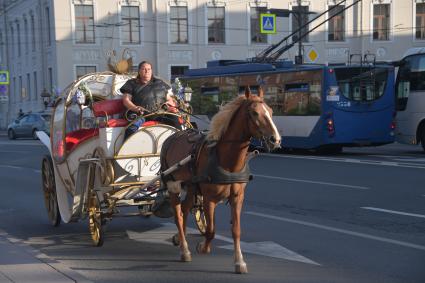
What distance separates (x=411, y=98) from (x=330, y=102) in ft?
9.99

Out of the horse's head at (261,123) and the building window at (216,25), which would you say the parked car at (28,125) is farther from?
the horse's head at (261,123)

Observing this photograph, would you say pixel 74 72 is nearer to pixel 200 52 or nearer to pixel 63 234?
pixel 200 52

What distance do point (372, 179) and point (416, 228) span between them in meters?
5.21

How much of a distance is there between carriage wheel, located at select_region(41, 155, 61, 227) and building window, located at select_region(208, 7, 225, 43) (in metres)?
36.2

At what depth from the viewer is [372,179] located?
1369cm

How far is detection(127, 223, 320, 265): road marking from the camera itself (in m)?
7.12

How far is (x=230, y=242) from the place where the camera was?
25.9 feet

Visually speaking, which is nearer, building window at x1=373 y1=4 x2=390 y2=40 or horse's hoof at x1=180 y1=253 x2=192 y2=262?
horse's hoof at x1=180 y1=253 x2=192 y2=262

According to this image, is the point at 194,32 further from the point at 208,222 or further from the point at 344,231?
the point at 208,222

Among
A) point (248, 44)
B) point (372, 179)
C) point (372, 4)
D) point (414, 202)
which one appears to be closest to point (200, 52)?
point (248, 44)

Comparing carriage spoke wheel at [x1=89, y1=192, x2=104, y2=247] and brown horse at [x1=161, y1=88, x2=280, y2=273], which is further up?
brown horse at [x1=161, y1=88, x2=280, y2=273]

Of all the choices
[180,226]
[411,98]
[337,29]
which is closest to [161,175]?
[180,226]

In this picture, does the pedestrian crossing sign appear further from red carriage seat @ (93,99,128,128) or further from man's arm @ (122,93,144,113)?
man's arm @ (122,93,144,113)

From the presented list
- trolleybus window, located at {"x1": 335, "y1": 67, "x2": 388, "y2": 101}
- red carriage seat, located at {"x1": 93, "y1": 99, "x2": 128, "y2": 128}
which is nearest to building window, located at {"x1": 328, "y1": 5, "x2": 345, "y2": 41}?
trolleybus window, located at {"x1": 335, "y1": 67, "x2": 388, "y2": 101}
